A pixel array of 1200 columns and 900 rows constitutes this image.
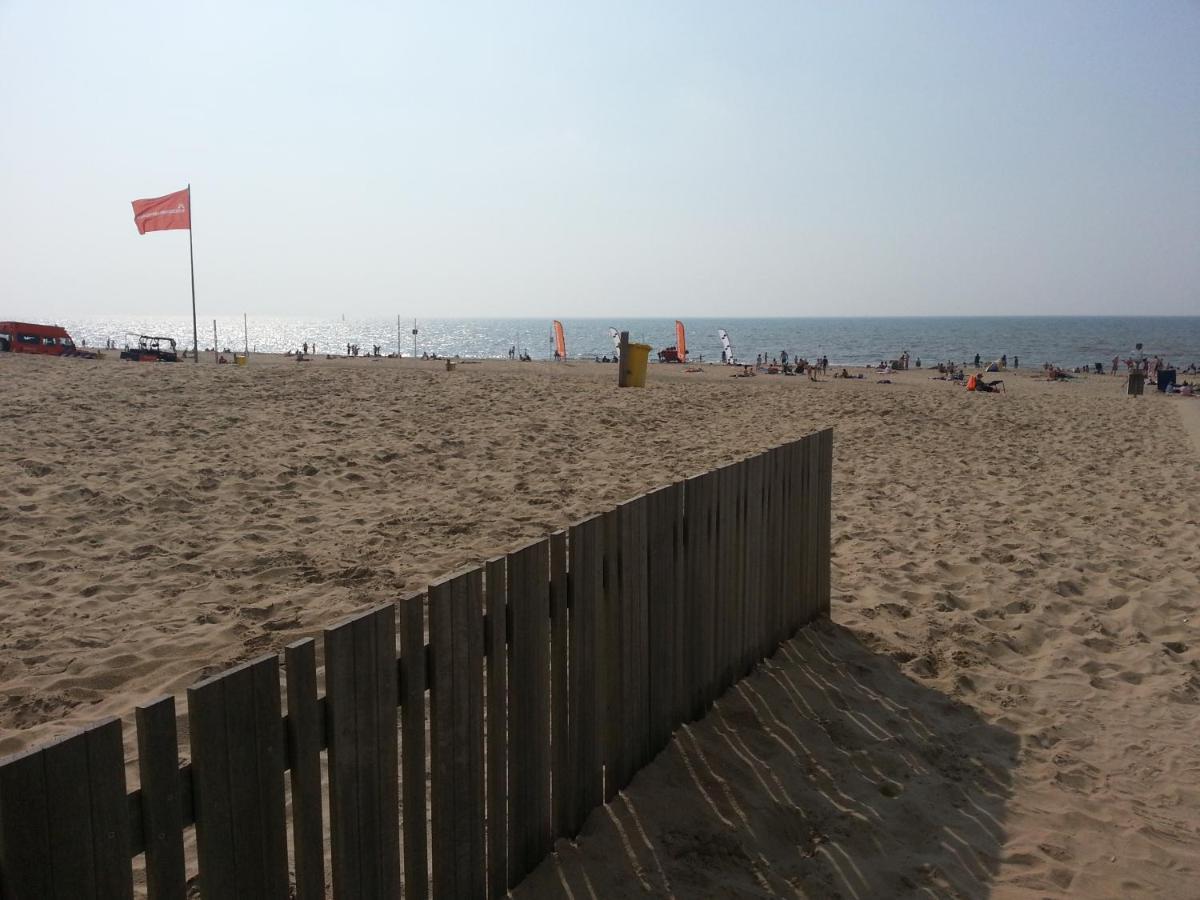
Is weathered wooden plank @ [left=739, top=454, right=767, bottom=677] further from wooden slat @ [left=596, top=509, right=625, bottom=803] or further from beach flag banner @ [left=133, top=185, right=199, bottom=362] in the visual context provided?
beach flag banner @ [left=133, top=185, right=199, bottom=362]

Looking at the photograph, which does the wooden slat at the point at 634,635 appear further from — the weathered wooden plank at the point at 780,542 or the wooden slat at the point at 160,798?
the wooden slat at the point at 160,798

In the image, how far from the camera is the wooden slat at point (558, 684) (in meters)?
2.88

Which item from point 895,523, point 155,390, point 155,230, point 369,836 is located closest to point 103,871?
point 369,836

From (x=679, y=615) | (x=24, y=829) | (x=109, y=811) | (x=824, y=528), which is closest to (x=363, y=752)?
(x=109, y=811)

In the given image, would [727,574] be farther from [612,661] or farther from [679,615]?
[612,661]

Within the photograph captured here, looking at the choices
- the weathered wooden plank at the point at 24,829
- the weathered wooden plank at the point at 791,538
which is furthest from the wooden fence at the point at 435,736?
the weathered wooden plank at the point at 791,538

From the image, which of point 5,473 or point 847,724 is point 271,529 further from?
point 847,724

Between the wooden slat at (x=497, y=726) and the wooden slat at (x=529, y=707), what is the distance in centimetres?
3

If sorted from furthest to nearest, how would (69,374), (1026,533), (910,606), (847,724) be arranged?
(69,374), (1026,533), (910,606), (847,724)

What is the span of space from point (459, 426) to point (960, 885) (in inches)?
393

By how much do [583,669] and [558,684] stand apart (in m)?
0.14

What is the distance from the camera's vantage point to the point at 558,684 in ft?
9.57

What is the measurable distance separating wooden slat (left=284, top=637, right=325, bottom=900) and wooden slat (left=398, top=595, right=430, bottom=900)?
28cm

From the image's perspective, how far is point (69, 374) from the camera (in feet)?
56.7
